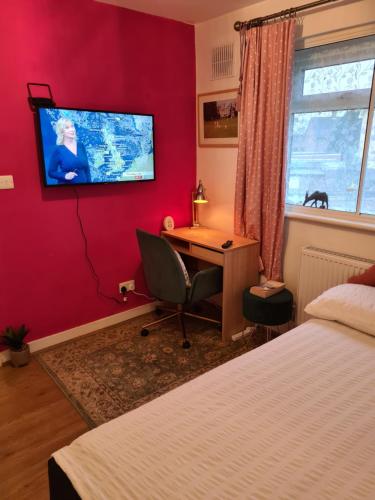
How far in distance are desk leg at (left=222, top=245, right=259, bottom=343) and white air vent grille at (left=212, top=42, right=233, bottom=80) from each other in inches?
59.9

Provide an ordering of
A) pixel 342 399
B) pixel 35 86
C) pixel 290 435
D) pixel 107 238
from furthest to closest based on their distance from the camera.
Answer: pixel 107 238, pixel 35 86, pixel 342 399, pixel 290 435

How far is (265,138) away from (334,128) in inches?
19.3

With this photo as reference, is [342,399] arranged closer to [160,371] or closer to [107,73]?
[160,371]

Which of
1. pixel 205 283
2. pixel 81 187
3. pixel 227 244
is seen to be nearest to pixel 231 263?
pixel 227 244

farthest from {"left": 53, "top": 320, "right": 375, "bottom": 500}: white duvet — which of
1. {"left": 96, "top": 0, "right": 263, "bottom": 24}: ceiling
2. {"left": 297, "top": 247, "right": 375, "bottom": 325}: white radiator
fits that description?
{"left": 96, "top": 0, "right": 263, "bottom": 24}: ceiling

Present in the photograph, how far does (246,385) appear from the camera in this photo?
1.42m

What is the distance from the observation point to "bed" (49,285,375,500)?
1004 mm

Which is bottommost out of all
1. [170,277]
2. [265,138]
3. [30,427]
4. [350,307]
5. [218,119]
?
[30,427]

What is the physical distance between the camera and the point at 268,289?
8.61 feet

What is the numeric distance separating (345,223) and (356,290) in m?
0.65

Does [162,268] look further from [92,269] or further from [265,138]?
[265,138]

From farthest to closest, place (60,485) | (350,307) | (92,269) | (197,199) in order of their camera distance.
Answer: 1. (197,199)
2. (92,269)
3. (350,307)
4. (60,485)

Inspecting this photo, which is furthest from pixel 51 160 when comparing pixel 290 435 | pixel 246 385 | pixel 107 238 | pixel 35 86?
pixel 290 435

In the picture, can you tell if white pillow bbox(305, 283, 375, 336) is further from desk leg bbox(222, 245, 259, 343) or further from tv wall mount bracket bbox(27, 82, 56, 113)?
tv wall mount bracket bbox(27, 82, 56, 113)
